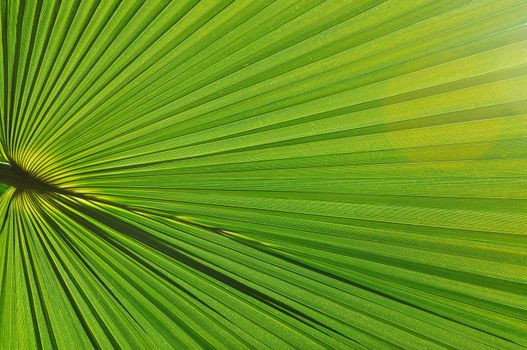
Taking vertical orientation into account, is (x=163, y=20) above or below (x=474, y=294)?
above

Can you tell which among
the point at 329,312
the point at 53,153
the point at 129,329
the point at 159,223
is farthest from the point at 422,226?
the point at 53,153

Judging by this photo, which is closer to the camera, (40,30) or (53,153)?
(40,30)

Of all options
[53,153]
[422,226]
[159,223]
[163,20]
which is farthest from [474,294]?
[53,153]

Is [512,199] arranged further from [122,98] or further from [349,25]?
[122,98]

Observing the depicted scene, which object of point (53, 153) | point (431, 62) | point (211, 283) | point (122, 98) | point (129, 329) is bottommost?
point (129, 329)

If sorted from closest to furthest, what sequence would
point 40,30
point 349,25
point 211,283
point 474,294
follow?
point 349,25
point 474,294
point 40,30
point 211,283

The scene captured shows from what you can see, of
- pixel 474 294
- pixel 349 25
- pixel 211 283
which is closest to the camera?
pixel 349 25

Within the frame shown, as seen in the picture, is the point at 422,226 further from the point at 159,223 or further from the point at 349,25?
the point at 159,223
